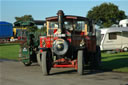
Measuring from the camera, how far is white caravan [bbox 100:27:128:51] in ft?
73.8

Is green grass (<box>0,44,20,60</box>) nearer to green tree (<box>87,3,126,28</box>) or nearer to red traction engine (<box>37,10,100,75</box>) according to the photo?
red traction engine (<box>37,10,100,75</box>)

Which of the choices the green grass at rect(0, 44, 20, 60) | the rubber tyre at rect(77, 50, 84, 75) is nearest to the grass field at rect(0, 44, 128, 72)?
the green grass at rect(0, 44, 20, 60)

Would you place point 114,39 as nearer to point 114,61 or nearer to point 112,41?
point 112,41

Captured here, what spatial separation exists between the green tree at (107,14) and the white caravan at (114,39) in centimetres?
3268

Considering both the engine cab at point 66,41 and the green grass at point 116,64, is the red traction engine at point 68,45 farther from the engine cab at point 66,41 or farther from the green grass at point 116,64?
the green grass at point 116,64

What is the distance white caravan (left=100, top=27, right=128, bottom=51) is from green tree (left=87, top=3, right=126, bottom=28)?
32676 mm

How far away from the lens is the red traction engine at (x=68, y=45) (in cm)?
1020

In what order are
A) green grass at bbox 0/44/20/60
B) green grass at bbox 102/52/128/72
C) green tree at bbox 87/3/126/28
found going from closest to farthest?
1. green grass at bbox 102/52/128/72
2. green grass at bbox 0/44/20/60
3. green tree at bbox 87/3/126/28

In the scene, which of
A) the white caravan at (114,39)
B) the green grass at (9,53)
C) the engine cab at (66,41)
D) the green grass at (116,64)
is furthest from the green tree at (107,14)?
the engine cab at (66,41)

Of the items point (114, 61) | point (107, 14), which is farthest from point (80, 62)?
point (107, 14)

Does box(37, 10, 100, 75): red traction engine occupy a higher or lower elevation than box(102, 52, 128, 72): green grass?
higher

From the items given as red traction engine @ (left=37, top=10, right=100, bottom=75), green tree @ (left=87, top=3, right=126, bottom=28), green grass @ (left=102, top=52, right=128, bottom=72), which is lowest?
green grass @ (left=102, top=52, right=128, bottom=72)

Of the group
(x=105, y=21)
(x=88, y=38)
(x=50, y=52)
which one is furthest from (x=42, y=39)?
(x=105, y=21)

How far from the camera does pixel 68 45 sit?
10281 mm
